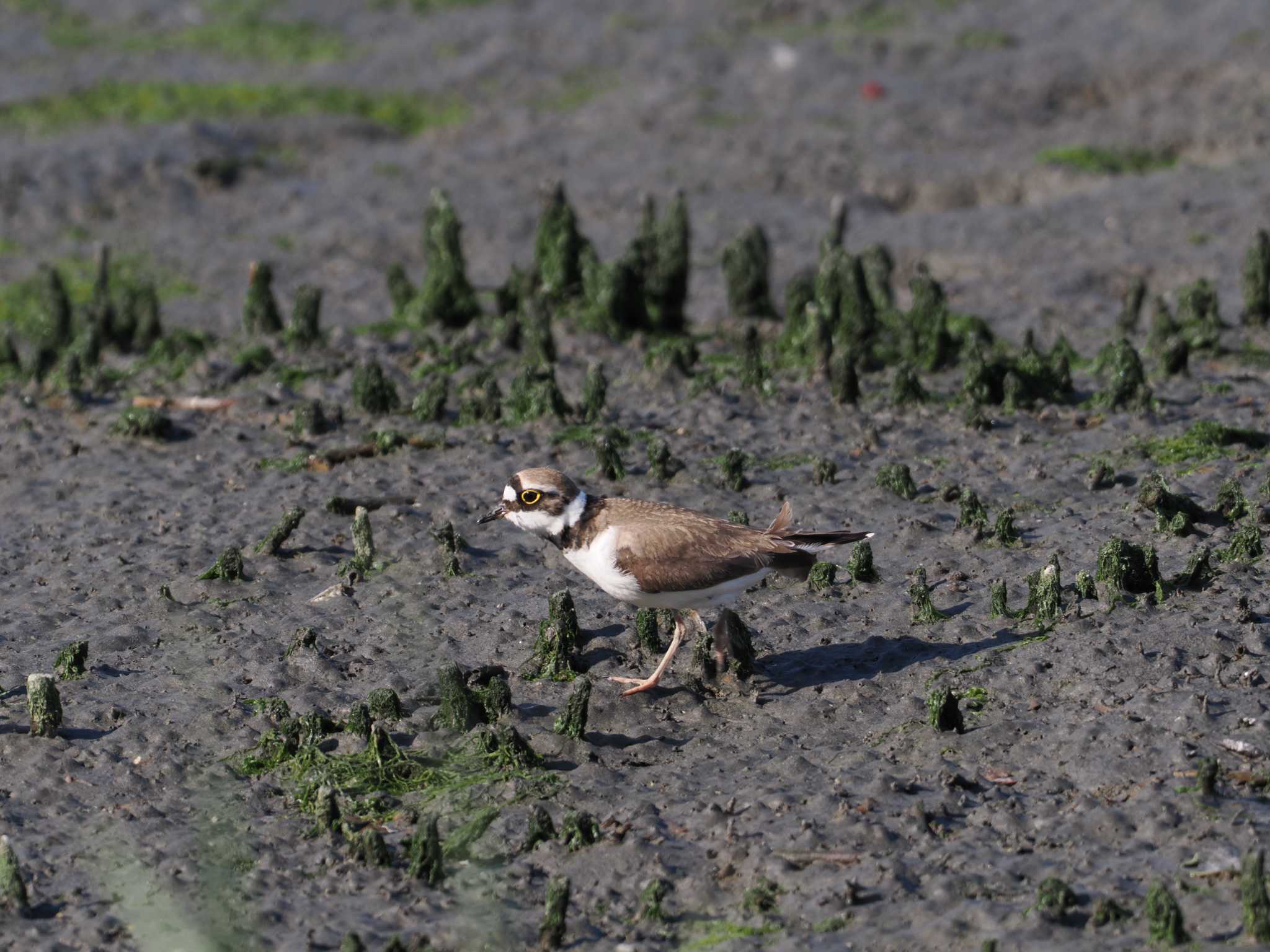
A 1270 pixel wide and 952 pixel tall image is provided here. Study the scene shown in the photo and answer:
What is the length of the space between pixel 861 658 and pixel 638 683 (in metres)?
1.01

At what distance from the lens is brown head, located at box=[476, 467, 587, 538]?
7.50m

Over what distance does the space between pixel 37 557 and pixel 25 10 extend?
15065mm

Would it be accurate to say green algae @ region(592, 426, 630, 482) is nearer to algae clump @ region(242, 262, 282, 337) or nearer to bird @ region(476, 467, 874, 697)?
bird @ region(476, 467, 874, 697)

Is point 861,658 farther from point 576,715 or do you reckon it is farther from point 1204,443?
point 1204,443

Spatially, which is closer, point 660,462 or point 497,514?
point 497,514

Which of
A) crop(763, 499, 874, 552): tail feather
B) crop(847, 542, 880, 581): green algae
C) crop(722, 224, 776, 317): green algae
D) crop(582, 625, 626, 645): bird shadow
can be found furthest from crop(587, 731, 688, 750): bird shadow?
crop(722, 224, 776, 317): green algae

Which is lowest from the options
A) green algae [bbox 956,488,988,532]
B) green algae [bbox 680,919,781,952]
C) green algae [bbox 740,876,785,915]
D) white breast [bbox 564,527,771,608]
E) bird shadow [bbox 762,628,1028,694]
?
green algae [bbox 680,919,781,952]

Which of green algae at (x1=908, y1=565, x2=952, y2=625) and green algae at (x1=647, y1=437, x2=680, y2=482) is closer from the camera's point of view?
green algae at (x1=908, y1=565, x2=952, y2=625)

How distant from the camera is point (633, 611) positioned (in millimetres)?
8289

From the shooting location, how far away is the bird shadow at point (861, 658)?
749 cm

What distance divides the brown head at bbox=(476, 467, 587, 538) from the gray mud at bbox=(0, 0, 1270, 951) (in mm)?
689

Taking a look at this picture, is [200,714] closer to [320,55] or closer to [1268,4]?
[320,55]

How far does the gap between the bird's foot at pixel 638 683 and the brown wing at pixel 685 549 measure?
452 millimetres

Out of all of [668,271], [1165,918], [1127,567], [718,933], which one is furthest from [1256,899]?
[668,271]
